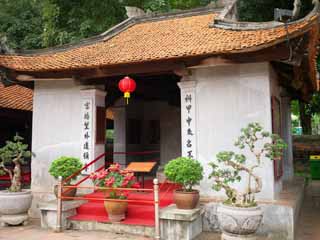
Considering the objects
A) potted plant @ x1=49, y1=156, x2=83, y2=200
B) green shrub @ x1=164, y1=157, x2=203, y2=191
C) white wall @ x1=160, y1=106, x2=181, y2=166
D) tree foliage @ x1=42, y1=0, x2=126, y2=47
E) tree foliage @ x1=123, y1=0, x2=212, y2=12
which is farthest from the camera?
tree foliage @ x1=123, y1=0, x2=212, y2=12

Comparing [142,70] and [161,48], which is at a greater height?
[161,48]

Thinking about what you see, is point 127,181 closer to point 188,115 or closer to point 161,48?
point 188,115

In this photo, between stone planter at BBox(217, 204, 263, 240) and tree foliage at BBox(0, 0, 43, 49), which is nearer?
stone planter at BBox(217, 204, 263, 240)

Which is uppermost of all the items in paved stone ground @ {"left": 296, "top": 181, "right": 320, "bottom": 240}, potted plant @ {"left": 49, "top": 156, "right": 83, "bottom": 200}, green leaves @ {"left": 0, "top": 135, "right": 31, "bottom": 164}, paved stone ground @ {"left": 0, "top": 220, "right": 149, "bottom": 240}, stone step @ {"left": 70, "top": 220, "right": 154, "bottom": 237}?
green leaves @ {"left": 0, "top": 135, "right": 31, "bottom": 164}

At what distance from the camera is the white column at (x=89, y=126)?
293 inches

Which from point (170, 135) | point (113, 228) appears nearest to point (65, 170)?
point (113, 228)

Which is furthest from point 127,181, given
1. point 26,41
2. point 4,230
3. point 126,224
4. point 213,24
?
point 26,41

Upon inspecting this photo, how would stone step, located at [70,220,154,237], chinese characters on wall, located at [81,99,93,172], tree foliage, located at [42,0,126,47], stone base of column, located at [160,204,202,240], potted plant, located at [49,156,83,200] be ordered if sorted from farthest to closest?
tree foliage, located at [42,0,126,47]
chinese characters on wall, located at [81,99,93,172]
potted plant, located at [49,156,83,200]
stone step, located at [70,220,154,237]
stone base of column, located at [160,204,202,240]

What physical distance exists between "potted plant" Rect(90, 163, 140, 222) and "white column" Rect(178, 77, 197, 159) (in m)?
1.35

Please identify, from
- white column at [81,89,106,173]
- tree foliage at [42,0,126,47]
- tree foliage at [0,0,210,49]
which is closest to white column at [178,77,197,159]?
white column at [81,89,106,173]

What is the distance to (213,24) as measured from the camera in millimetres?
7598

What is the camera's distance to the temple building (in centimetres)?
587

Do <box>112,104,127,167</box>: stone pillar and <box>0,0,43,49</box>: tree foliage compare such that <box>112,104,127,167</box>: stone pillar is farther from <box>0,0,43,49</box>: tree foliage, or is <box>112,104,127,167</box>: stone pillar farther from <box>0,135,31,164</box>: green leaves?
<box>0,0,43,49</box>: tree foliage

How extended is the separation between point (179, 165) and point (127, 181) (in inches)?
40.0
